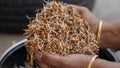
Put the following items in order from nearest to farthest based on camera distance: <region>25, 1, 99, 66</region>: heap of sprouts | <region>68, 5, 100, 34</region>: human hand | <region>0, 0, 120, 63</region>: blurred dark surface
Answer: <region>25, 1, 99, 66</region>: heap of sprouts
<region>68, 5, 100, 34</region>: human hand
<region>0, 0, 120, 63</region>: blurred dark surface

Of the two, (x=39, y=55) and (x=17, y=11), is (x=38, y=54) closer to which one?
(x=39, y=55)

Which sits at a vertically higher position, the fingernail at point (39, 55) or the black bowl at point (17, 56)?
the fingernail at point (39, 55)

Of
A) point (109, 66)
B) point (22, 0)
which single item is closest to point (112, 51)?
point (109, 66)

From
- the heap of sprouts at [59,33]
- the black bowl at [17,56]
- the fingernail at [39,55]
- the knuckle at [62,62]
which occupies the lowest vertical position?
the black bowl at [17,56]

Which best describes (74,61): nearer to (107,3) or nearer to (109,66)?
(109,66)

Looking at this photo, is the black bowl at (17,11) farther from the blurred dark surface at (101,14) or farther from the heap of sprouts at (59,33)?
the heap of sprouts at (59,33)

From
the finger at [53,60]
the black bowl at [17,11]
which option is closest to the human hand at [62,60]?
the finger at [53,60]

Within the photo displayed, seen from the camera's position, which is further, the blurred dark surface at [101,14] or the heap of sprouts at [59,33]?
the blurred dark surface at [101,14]

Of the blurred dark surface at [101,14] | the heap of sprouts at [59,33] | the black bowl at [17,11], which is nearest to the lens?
the heap of sprouts at [59,33]

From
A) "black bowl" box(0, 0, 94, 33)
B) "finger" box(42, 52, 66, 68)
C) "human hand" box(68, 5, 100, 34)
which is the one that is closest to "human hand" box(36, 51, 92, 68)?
"finger" box(42, 52, 66, 68)

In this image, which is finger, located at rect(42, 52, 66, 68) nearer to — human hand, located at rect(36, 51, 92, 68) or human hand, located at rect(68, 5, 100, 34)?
human hand, located at rect(36, 51, 92, 68)
